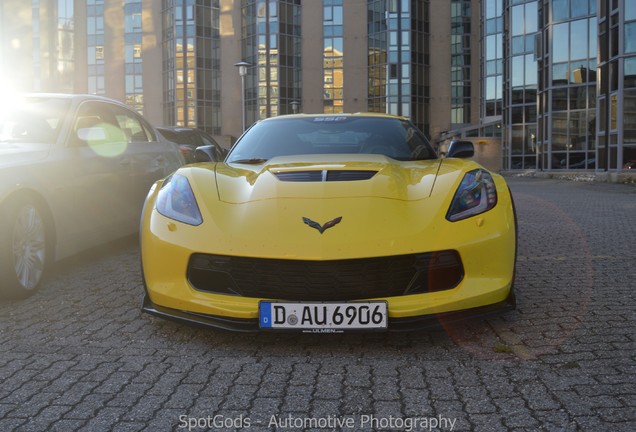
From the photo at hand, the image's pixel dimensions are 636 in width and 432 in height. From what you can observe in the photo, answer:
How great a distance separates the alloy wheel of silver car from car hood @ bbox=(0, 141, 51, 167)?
0.33 m

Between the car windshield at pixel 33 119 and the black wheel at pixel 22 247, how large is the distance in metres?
0.91

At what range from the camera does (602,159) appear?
75.8 feet

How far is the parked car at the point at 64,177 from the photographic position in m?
4.42

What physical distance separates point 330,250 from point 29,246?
2522 mm

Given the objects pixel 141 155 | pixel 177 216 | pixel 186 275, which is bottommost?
pixel 186 275

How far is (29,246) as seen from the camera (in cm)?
454

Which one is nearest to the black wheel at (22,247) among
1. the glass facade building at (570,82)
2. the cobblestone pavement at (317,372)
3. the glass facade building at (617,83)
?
the cobblestone pavement at (317,372)

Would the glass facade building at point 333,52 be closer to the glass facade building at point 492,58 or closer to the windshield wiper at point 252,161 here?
the glass facade building at point 492,58

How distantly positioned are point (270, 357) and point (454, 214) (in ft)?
4.15

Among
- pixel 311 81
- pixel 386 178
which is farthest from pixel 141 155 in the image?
pixel 311 81

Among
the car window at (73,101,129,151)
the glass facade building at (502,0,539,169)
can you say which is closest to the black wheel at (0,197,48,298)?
the car window at (73,101,129,151)

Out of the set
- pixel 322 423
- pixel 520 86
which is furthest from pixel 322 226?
pixel 520 86

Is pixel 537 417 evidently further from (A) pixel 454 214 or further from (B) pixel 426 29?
(B) pixel 426 29

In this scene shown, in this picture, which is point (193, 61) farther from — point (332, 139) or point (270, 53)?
point (332, 139)
